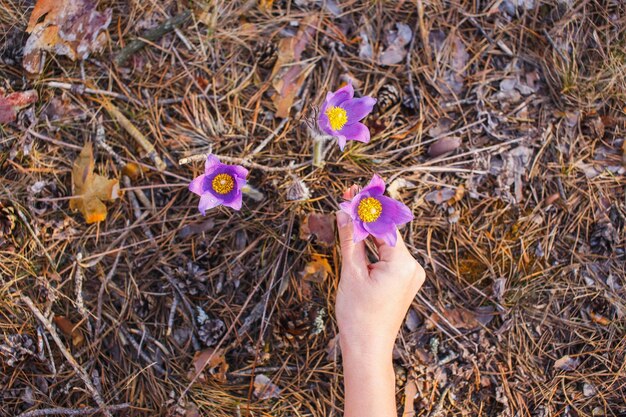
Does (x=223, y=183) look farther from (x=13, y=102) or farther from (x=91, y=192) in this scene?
(x=13, y=102)

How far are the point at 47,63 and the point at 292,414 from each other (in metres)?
2.16

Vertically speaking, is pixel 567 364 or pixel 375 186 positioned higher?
pixel 375 186

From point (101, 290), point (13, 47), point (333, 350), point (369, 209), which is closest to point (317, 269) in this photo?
point (333, 350)

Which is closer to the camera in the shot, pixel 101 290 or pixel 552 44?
pixel 101 290

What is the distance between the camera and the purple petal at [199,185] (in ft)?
6.56

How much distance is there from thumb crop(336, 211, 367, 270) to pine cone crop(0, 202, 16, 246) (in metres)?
1.60

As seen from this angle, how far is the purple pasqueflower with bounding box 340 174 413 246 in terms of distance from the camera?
6.49ft

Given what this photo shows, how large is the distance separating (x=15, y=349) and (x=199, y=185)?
125cm

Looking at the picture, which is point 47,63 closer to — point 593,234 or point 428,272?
point 428,272

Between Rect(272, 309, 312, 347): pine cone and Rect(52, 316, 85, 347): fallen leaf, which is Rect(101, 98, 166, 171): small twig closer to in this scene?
Rect(52, 316, 85, 347): fallen leaf

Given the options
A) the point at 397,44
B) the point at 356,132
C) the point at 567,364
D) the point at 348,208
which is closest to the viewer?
the point at 348,208

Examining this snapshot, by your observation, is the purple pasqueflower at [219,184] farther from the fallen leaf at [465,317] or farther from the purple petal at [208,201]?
the fallen leaf at [465,317]

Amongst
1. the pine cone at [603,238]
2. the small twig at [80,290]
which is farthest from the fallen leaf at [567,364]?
the small twig at [80,290]

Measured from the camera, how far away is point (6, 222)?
2.42m
